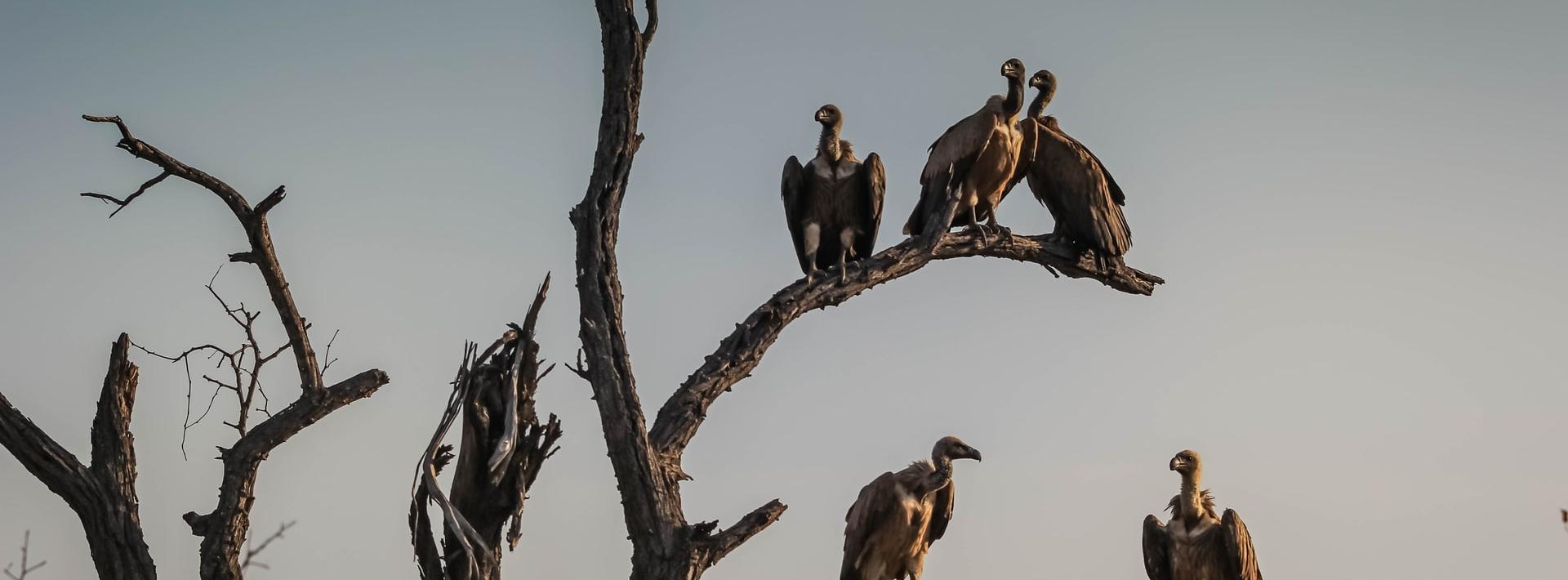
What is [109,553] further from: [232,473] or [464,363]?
[464,363]

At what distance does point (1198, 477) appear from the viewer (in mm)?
8070

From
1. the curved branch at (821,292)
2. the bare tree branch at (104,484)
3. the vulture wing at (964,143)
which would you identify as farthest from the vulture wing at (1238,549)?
the bare tree branch at (104,484)

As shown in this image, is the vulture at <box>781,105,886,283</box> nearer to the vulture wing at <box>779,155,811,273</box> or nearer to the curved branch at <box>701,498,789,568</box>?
the vulture wing at <box>779,155,811,273</box>

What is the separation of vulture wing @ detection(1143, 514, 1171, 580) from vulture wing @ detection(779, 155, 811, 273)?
2214 mm

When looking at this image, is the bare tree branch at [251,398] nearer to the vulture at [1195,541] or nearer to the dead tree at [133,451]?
the dead tree at [133,451]

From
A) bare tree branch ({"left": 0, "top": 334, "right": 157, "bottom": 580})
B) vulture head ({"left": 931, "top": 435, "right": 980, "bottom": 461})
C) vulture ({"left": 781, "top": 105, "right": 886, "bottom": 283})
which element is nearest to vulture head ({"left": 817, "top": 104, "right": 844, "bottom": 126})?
vulture ({"left": 781, "top": 105, "right": 886, "bottom": 283})

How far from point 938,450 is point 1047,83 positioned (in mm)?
1969

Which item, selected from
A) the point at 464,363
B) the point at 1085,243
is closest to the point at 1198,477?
the point at 1085,243

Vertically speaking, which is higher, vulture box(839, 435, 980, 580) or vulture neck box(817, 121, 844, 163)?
vulture neck box(817, 121, 844, 163)

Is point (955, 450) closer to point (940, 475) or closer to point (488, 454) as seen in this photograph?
point (940, 475)

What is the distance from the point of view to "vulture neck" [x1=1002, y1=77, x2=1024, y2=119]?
787cm

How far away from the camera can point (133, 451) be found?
6086 millimetres

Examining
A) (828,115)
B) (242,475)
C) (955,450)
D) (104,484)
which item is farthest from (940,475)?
(104,484)

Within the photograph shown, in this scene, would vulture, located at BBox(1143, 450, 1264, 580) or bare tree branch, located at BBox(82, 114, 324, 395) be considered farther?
vulture, located at BBox(1143, 450, 1264, 580)
